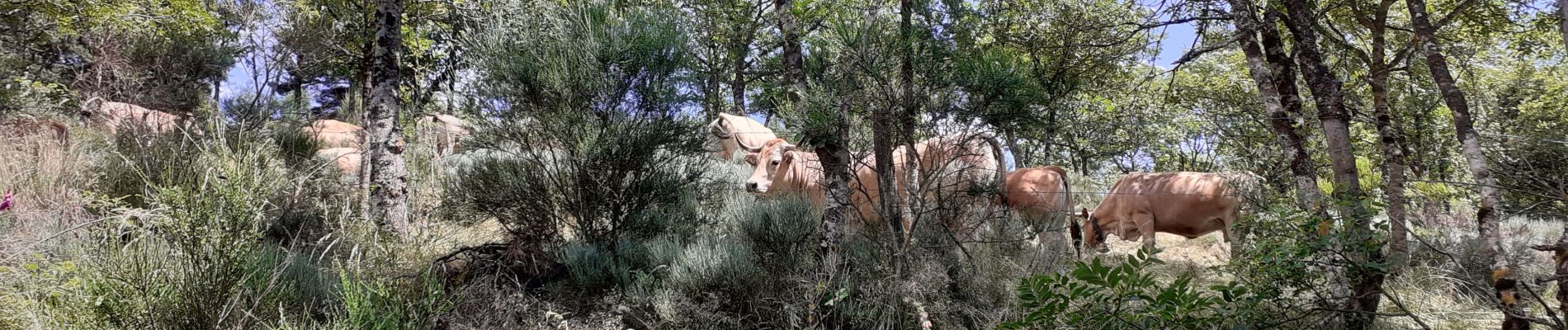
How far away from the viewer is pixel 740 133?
7.79m

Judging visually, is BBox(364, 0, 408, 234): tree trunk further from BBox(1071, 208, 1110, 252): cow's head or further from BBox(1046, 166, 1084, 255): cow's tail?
BBox(1071, 208, 1110, 252): cow's head

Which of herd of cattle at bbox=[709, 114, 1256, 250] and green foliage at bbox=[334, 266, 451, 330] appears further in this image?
herd of cattle at bbox=[709, 114, 1256, 250]

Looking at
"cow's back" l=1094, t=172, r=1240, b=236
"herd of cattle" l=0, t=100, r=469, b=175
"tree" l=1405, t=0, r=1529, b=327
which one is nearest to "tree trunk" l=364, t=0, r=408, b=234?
"herd of cattle" l=0, t=100, r=469, b=175

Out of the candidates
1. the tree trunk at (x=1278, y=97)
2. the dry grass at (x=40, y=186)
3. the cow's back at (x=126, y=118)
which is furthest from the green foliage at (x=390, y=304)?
the cow's back at (x=126, y=118)

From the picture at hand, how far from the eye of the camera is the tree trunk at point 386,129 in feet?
18.1

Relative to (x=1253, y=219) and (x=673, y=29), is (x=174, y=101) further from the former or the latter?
(x=1253, y=219)

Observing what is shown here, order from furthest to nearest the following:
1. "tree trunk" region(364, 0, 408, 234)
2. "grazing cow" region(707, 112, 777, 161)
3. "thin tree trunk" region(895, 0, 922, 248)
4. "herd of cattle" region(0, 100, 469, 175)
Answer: "grazing cow" region(707, 112, 777, 161) < "herd of cattle" region(0, 100, 469, 175) < "tree trunk" region(364, 0, 408, 234) < "thin tree trunk" region(895, 0, 922, 248)

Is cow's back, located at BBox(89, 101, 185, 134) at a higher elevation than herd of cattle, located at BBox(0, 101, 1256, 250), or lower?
higher

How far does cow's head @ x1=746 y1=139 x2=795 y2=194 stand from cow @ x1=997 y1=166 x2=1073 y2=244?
215cm

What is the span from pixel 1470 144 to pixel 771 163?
17.3ft

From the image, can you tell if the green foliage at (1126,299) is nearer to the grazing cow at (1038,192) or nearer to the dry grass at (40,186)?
the grazing cow at (1038,192)

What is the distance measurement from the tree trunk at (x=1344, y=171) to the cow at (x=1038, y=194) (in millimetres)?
2398

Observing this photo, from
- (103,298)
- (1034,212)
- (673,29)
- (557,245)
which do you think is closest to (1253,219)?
(1034,212)

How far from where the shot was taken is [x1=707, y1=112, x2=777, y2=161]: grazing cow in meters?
7.93
